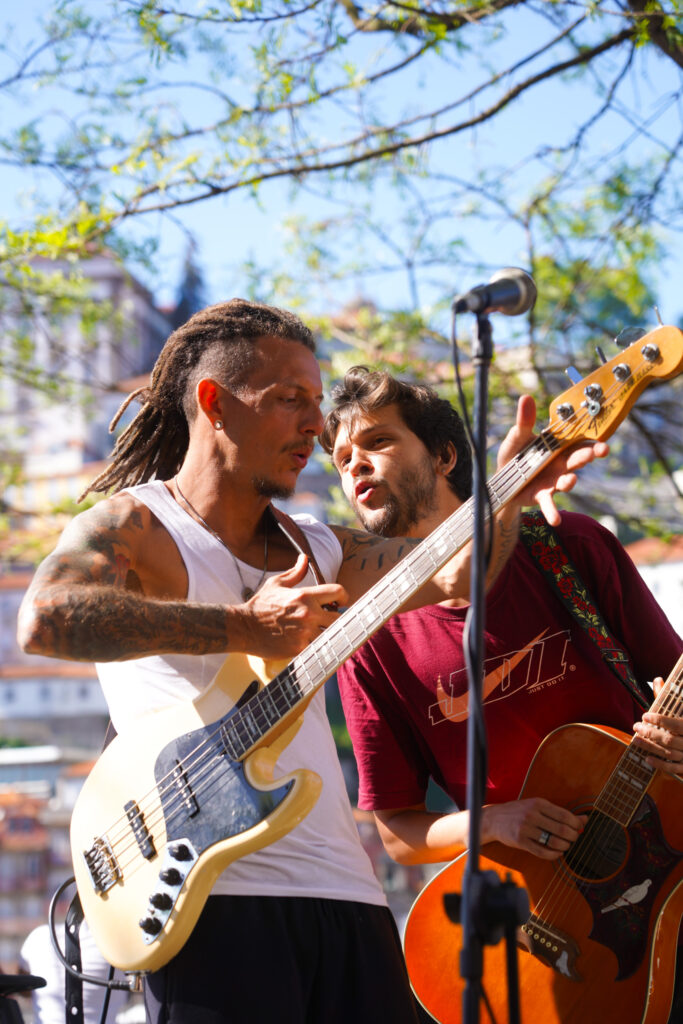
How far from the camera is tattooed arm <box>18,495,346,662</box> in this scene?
2.12m

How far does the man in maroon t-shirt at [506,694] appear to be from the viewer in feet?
8.14

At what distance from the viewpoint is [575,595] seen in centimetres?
268

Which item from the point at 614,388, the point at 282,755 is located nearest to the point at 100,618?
the point at 282,755

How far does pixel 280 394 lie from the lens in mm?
2660

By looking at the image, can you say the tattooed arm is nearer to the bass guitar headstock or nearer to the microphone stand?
the microphone stand

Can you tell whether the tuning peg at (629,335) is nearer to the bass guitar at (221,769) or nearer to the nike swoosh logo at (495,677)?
the bass guitar at (221,769)

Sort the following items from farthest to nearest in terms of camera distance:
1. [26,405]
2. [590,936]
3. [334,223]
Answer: [26,405] → [334,223] → [590,936]

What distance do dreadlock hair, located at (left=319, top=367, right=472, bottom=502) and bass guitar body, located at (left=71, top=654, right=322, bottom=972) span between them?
1.23 metres

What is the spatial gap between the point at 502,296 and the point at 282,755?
1156 millimetres

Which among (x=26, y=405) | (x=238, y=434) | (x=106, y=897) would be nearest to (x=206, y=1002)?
(x=106, y=897)

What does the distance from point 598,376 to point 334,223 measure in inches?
263

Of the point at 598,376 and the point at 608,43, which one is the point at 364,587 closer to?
the point at 598,376

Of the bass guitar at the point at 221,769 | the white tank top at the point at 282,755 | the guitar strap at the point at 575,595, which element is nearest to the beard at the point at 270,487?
the white tank top at the point at 282,755

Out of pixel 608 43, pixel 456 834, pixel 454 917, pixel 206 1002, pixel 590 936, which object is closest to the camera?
pixel 454 917
